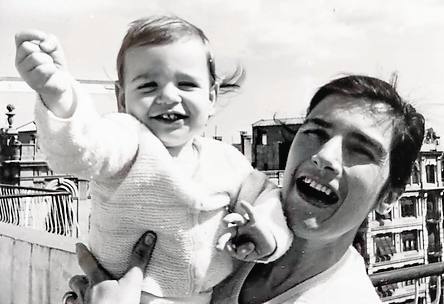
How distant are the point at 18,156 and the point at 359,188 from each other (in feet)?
1.56

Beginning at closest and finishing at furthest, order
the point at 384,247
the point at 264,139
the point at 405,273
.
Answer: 1. the point at 264,139
2. the point at 384,247
3. the point at 405,273

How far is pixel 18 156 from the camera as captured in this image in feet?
2.71

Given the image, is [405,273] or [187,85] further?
[405,273]

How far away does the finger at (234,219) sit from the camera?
0.53 m

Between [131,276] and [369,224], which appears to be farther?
[369,224]

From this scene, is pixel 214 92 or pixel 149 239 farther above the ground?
pixel 214 92

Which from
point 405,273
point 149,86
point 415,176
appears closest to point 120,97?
point 149,86

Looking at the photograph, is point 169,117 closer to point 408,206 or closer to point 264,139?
point 264,139

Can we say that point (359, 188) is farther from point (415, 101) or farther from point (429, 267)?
point (429, 267)

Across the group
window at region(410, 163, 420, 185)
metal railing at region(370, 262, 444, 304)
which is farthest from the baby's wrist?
metal railing at region(370, 262, 444, 304)

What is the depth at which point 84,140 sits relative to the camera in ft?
1.51

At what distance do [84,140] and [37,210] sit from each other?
138 cm

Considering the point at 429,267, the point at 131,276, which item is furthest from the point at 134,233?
the point at 429,267

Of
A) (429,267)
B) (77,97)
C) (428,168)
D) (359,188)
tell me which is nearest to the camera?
(77,97)
